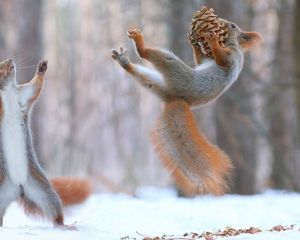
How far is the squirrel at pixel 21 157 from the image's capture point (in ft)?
16.6

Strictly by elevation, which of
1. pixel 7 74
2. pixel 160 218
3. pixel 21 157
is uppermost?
pixel 7 74

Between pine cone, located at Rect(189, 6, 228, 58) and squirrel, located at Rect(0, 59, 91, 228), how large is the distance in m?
1.08

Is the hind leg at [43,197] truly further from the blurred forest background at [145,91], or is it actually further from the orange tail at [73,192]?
the blurred forest background at [145,91]

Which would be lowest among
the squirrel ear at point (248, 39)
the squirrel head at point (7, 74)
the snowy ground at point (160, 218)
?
the snowy ground at point (160, 218)

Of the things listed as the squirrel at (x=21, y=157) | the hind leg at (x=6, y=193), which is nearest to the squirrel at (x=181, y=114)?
the squirrel at (x=21, y=157)

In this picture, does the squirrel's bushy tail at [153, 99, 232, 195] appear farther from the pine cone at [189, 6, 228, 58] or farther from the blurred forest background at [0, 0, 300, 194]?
the blurred forest background at [0, 0, 300, 194]

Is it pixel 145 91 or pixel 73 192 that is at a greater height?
pixel 145 91

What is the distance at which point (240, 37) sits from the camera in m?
5.69

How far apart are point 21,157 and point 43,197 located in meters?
0.33

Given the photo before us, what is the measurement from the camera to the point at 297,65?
413 inches

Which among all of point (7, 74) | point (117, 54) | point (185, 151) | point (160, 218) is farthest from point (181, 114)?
point (160, 218)

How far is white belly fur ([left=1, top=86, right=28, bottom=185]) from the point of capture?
507cm

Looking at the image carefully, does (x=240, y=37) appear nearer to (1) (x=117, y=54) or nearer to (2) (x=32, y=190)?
(1) (x=117, y=54)

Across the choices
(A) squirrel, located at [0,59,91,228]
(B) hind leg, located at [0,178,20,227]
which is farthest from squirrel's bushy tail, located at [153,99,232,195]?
(B) hind leg, located at [0,178,20,227]
